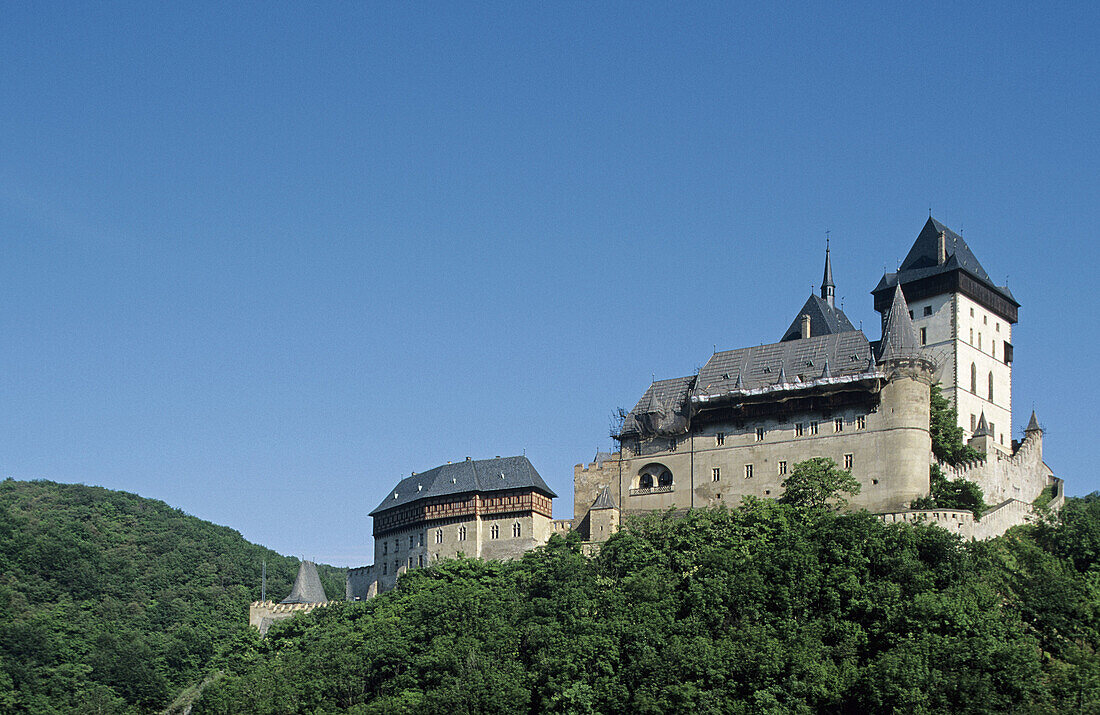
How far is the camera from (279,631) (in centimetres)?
8581

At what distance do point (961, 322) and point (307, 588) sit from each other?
4457cm

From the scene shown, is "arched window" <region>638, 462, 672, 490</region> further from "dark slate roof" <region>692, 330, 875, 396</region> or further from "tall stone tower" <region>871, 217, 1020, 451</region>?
"tall stone tower" <region>871, 217, 1020, 451</region>

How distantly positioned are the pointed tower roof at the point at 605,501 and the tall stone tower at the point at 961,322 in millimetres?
18511

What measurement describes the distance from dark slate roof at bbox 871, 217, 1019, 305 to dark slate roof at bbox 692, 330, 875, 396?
6561 mm

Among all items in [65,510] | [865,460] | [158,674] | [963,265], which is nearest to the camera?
[865,460]

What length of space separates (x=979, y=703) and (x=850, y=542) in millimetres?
11484

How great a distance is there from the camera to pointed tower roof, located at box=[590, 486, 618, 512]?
266 feet

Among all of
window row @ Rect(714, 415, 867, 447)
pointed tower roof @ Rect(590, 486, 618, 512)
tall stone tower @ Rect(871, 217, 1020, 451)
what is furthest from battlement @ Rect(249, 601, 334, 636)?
tall stone tower @ Rect(871, 217, 1020, 451)

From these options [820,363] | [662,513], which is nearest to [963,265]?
[820,363]

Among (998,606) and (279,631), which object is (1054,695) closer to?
(998,606)

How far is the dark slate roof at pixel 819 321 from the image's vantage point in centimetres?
8588

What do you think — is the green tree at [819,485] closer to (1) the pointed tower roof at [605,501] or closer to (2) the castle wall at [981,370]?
(2) the castle wall at [981,370]

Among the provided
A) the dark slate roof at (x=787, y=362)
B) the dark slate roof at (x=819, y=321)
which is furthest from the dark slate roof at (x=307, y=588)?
the dark slate roof at (x=819, y=321)

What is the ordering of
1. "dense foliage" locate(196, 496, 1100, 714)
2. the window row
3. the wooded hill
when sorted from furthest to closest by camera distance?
the window row → the wooded hill → "dense foliage" locate(196, 496, 1100, 714)
